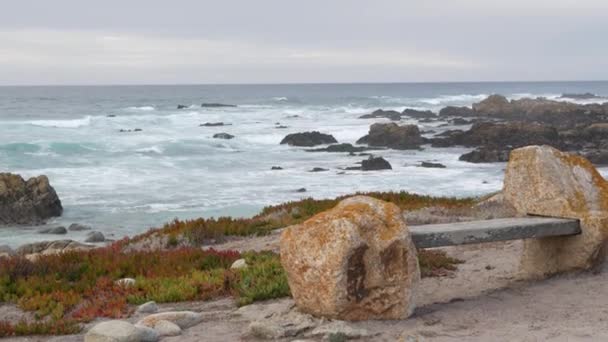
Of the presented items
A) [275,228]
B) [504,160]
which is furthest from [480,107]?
[275,228]

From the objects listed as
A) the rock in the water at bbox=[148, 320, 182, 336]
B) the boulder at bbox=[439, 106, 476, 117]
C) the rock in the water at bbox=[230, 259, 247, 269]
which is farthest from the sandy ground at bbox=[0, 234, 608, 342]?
the boulder at bbox=[439, 106, 476, 117]

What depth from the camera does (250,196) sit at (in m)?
30.9

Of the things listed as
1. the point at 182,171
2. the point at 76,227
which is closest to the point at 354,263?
the point at 76,227

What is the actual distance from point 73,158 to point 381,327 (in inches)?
1584

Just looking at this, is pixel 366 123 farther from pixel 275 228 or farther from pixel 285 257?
pixel 285 257

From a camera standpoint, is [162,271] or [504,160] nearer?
[162,271]

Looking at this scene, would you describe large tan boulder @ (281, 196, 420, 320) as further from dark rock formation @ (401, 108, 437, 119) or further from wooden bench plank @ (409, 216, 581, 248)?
dark rock formation @ (401, 108, 437, 119)

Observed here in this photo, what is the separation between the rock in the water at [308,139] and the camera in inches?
2128

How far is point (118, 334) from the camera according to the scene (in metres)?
7.15

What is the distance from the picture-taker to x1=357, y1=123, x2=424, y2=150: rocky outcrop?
5244cm

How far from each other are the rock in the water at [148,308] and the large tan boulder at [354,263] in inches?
85.0

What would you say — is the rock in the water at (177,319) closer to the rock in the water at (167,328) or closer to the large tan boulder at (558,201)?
the rock in the water at (167,328)

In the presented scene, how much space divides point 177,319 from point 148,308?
99 centimetres

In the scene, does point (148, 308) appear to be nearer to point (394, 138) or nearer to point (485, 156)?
point (485, 156)
